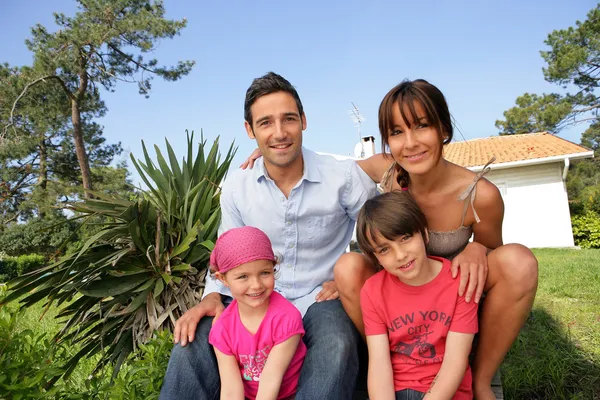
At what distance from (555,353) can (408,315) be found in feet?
7.68

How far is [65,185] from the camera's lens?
82.9 ft

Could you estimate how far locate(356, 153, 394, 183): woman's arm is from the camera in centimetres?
282

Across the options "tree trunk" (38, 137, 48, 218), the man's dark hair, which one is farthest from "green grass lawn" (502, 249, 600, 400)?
"tree trunk" (38, 137, 48, 218)

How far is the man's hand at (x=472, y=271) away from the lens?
2.12 metres

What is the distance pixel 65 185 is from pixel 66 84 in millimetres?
6052

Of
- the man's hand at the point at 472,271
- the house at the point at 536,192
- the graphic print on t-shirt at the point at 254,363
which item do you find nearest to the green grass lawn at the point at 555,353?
the graphic print on t-shirt at the point at 254,363

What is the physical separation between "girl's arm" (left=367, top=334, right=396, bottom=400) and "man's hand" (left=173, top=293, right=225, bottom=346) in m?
0.81

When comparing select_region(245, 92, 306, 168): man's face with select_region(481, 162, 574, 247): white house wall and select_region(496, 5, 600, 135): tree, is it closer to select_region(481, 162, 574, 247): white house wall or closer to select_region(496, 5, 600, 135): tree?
select_region(481, 162, 574, 247): white house wall

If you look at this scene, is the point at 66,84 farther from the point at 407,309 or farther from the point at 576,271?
the point at 407,309

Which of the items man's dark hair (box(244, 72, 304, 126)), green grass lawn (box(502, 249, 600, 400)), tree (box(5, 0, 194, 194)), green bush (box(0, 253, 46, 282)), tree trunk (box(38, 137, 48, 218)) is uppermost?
tree (box(5, 0, 194, 194))

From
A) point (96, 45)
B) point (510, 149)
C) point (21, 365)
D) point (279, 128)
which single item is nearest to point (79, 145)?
point (96, 45)

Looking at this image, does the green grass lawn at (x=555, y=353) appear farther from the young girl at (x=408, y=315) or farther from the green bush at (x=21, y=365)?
the young girl at (x=408, y=315)

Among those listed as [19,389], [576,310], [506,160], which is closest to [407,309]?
[19,389]

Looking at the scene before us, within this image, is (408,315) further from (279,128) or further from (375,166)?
(279,128)
